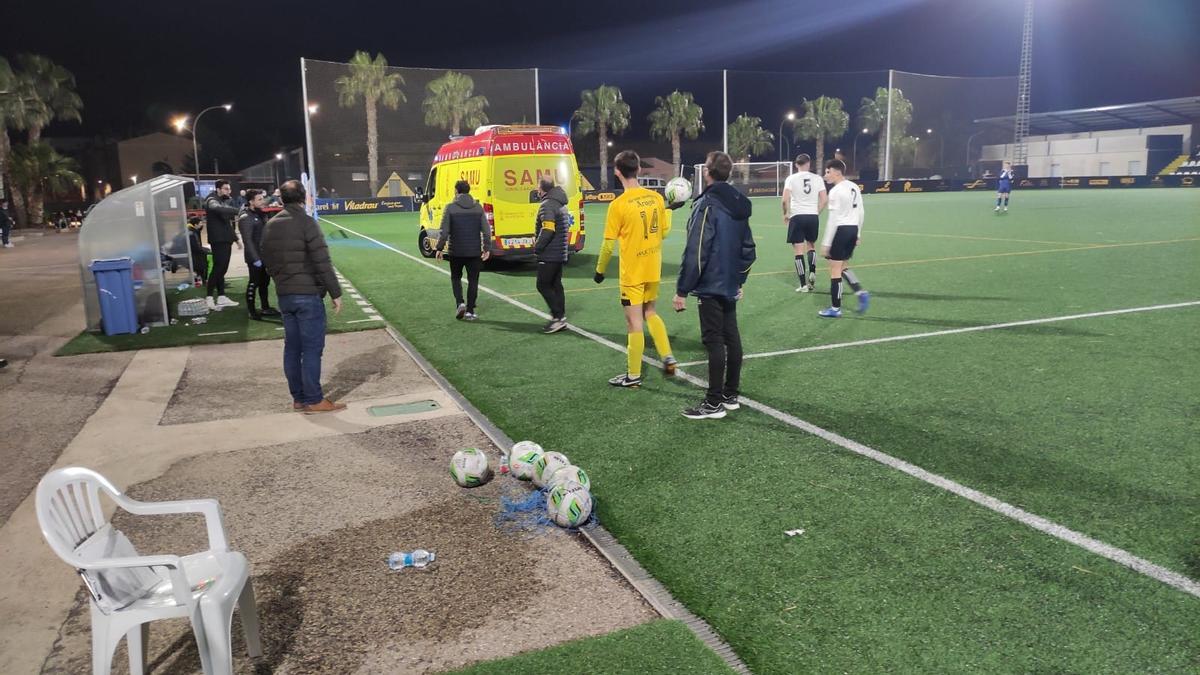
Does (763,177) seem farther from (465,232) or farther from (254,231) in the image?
(254,231)

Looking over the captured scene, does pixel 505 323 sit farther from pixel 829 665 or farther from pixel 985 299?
pixel 829 665

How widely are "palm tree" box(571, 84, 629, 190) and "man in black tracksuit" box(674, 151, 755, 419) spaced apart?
229ft

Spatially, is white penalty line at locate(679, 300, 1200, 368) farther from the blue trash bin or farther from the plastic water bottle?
the blue trash bin

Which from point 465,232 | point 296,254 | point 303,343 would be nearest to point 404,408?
point 303,343

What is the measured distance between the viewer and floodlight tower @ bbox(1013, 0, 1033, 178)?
2435 inches

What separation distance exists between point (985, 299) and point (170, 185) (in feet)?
45.4

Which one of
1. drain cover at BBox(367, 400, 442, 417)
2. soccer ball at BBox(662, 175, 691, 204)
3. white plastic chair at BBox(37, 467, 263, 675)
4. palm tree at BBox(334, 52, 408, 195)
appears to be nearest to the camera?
white plastic chair at BBox(37, 467, 263, 675)

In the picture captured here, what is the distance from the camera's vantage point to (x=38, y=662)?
3285mm

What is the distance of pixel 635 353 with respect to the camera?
23.4 ft

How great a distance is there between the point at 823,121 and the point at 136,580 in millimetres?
83831

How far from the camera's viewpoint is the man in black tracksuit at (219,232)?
11.9 meters

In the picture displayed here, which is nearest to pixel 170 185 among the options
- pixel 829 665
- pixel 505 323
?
pixel 505 323

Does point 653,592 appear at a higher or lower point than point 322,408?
lower

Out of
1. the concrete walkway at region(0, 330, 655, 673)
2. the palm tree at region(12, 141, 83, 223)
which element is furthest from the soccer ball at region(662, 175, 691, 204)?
the palm tree at region(12, 141, 83, 223)
